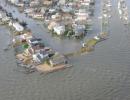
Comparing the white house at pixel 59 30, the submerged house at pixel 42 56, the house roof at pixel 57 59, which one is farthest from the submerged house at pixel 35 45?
the white house at pixel 59 30

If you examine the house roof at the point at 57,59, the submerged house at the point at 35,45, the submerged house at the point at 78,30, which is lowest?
the house roof at the point at 57,59

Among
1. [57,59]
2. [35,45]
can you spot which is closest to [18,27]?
[35,45]

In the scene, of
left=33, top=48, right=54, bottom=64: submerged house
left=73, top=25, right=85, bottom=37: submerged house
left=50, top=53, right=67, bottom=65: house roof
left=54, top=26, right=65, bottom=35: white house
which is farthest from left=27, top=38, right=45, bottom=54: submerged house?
left=73, top=25, right=85, bottom=37: submerged house

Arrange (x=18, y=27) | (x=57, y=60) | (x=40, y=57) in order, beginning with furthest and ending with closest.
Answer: (x=18, y=27), (x=40, y=57), (x=57, y=60)

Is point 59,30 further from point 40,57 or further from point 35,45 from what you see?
point 40,57

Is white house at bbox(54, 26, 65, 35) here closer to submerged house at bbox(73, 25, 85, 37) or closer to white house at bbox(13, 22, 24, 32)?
submerged house at bbox(73, 25, 85, 37)

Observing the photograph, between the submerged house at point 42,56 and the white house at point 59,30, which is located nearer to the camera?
the submerged house at point 42,56

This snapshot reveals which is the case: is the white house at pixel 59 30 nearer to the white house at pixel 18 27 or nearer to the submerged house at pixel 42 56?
the white house at pixel 18 27

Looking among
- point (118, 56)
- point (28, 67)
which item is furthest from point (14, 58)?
point (118, 56)

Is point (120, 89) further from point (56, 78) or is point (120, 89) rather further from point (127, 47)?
point (127, 47)
